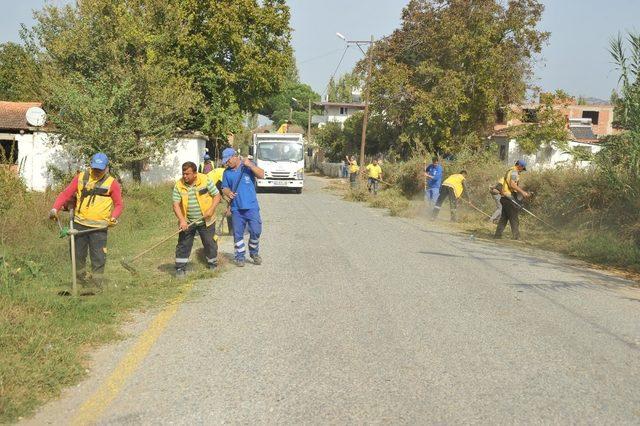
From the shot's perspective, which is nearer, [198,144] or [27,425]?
[27,425]

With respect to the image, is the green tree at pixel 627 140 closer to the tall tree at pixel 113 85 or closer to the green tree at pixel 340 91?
the tall tree at pixel 113 85

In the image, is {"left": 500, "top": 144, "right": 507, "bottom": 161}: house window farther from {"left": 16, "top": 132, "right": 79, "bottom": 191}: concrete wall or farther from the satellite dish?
the satellite dish

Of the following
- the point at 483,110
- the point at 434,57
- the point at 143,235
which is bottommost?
the point at 143,235

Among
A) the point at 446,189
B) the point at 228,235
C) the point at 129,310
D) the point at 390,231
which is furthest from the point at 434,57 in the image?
the point at 129,310

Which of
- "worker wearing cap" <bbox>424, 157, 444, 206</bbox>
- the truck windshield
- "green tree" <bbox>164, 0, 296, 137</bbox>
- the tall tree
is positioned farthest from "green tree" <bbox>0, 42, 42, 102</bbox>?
"worker wearing cap" <bbox>424, 157, 444, 206</bbox>

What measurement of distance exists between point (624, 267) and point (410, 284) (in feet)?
15.6

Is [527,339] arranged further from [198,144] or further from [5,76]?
[5,76]

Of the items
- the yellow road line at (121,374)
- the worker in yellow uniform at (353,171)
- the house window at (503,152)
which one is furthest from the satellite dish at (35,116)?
the house window at (503,152)

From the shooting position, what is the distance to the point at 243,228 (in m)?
9.97

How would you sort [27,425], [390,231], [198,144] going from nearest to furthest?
[27,425] < [390,231] < [198,144]

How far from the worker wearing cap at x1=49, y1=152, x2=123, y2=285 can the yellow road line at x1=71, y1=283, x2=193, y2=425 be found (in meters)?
1.24

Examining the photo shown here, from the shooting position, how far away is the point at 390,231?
15.4m

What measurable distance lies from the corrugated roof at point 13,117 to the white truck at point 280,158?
922 cm

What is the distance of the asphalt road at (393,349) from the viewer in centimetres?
439
